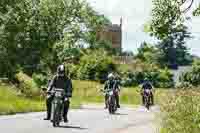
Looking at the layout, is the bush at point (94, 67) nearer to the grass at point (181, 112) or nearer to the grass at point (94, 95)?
the grass at point (94, 95)

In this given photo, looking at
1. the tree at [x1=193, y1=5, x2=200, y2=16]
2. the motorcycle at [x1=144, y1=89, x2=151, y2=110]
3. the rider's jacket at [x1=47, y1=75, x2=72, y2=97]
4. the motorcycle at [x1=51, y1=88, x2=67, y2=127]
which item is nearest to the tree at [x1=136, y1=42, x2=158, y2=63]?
the motorcycle at [x1=144, y1=89, x2=151, y2=110]

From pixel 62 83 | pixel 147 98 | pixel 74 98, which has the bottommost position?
pixel 74 98

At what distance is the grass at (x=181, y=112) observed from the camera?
12.8m

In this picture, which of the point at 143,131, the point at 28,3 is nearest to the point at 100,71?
the point at 28,3

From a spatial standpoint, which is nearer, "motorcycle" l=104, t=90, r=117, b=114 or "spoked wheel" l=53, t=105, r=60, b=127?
"spoked wheel" l=53, t=105, r=60, b=127

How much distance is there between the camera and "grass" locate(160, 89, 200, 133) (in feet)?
42.0

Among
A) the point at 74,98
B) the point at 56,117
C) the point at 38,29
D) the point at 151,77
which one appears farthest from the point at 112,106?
the point at 151,77

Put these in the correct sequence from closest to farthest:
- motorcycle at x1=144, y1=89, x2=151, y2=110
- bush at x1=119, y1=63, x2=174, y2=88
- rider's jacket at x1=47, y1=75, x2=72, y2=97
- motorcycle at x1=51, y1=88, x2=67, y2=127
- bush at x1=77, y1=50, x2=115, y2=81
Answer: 1. motorcycle at x1=51, y1=88, x2=67, y2=127
2. rider's jacket at x1=47, y1=75, x2=72, y2=97
3. motorcycle at x1=144, y1=89, x2=151, y2=110
4. bush at x1=77, y1=50, x2=115, y2=81
5. bush at x1=119, y1=63, x2=174, y2=88

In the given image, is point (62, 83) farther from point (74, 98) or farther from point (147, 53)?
point (147, 53)

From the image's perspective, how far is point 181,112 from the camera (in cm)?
1320

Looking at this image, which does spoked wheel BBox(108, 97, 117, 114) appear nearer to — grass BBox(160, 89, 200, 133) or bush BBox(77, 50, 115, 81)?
grass BBox(160, 89, 200, 133)

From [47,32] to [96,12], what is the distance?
11633 mm

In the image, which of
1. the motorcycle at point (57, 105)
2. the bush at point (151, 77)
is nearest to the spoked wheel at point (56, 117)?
the motorcycle at point (57, 105)

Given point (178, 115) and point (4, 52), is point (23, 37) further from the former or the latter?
point (178, 115)
